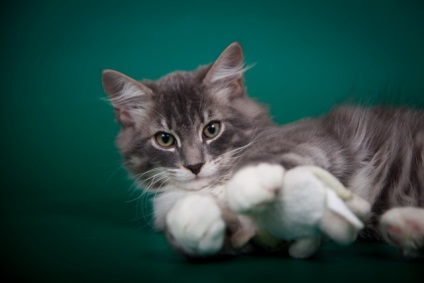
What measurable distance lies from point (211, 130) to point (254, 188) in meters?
0.89

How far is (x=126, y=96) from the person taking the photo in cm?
236

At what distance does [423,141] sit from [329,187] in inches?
31.2


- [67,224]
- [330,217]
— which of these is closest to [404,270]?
[330,217]

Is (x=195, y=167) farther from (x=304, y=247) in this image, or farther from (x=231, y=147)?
(x=304, y=247)

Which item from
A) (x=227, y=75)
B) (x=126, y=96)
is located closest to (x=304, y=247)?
(x=227, y=75)

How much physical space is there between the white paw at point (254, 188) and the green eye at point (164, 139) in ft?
2.75

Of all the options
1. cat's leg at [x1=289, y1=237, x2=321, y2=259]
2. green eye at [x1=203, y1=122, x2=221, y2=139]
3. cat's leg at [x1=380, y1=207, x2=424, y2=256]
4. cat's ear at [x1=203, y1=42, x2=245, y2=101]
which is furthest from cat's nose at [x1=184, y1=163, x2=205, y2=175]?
cat's leg at [x1=380, y1=207, x2=424, y2=256]

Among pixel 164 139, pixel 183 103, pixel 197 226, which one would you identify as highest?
pixel 183 103

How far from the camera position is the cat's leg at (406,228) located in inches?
57.6

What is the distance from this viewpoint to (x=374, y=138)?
2047 millimetres

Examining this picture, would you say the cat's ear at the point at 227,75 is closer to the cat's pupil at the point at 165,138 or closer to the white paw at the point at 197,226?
the cat's pupil at the point at 165,138

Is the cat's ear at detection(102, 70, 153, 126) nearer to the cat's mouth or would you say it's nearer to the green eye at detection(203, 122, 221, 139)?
the green eye at detection(203, 122, 221, 139)

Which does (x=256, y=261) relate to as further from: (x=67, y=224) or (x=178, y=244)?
(x=67, y=224)

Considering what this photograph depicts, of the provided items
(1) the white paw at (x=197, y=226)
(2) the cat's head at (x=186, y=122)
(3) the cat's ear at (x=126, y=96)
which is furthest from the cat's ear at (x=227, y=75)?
(1) the white paw at (x=197, y=226)
